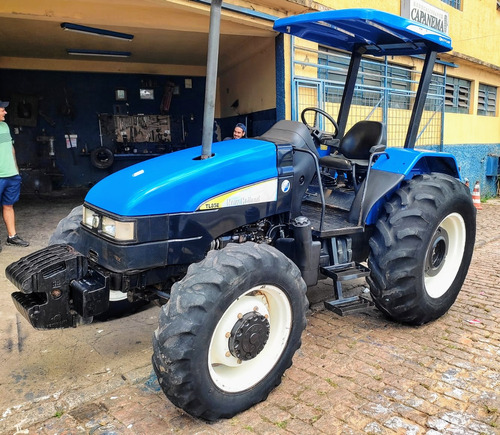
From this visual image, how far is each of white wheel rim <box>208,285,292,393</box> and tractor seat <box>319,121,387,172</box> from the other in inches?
58.7

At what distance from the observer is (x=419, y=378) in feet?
8.93

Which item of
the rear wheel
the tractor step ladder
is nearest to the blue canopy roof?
the rear wheel

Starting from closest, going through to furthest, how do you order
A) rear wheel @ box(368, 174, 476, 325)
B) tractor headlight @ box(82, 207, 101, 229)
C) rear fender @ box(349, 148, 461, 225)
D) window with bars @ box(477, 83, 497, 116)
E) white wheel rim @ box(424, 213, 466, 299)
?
tractor headlight @ box(82, 207, 101, 229), rear wheel @ box(368, 174, 476, 325), rear fender @ box(349, 148, 461, 225), white wheel rim @ box(424, 213, 466, 299), window with bars @ box(477, 83, 497, 116)

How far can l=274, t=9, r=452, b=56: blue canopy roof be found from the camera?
9.96ft

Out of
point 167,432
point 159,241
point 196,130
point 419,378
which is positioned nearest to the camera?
point 167,432

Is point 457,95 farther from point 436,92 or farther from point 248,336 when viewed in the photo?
point 248,336

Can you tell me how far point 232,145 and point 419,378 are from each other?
198 centimetres

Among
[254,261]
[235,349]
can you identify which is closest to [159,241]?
[254,261]

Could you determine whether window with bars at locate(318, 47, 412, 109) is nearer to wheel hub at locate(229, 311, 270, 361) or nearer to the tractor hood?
the tractor hood

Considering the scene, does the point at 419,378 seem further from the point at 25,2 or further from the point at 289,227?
the point at 25,2

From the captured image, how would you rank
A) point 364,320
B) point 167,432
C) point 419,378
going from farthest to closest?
point 364,320 → point 419,378 → point 167,432

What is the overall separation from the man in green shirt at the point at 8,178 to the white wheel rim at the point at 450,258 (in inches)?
191

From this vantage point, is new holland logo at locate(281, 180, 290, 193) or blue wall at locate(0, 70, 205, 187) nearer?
new holland logo at locate(281, 180, 290, 193)

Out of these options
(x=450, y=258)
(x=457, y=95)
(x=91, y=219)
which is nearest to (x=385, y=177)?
(x=450, y=258)
